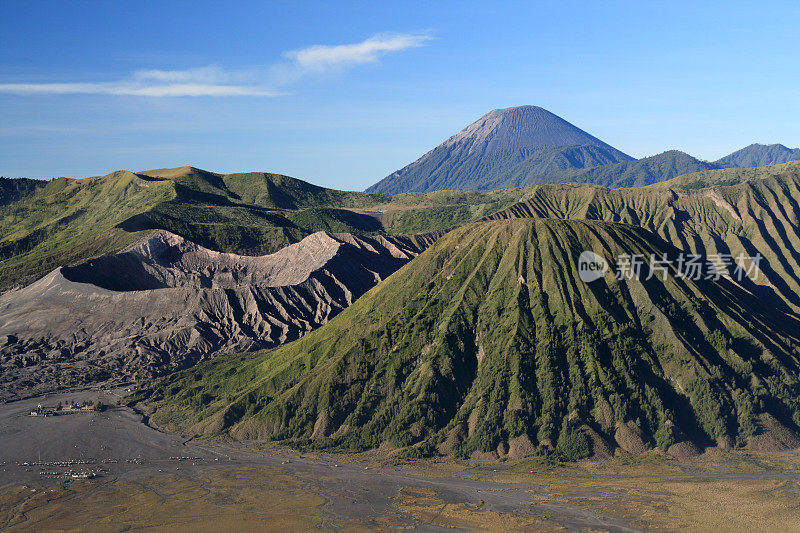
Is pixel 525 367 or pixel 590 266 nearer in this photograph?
pixel 525 367

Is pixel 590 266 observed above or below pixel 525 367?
above

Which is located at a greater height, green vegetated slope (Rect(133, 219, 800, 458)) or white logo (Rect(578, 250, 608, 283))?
white logo (Rect(578, 250, 608, 283))

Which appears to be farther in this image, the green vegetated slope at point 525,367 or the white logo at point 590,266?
the white logo at point 590,266

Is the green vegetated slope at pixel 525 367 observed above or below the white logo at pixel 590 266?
below

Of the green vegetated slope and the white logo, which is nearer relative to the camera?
the green vegetated slope
